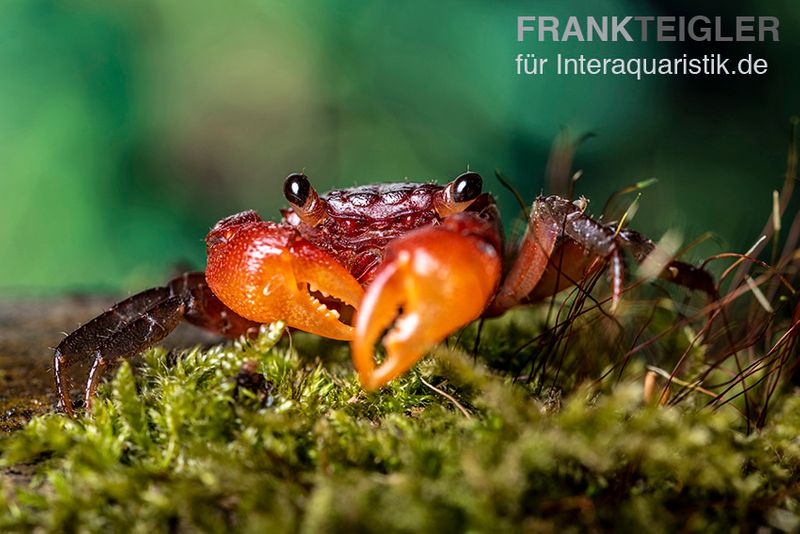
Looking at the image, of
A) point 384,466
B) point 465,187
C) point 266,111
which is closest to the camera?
point 384,466

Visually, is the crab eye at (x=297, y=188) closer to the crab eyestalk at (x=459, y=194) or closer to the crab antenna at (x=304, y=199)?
the crab antenna at (x=304, y=199)

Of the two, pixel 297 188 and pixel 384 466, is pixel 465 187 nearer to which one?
pixel 297 188

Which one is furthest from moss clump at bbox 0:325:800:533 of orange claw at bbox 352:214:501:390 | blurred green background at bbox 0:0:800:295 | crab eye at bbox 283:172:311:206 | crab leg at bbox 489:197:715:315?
blurred green background at bbox 0:0:800:295

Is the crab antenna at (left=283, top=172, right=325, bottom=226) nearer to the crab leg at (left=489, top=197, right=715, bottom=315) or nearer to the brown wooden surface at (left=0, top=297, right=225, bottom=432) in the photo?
the crab leg at (left=489, top=197, right=715, bottom=315)

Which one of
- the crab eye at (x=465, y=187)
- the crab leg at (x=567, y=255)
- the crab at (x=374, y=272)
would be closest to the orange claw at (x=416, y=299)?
the crab at (x=374, y=272)

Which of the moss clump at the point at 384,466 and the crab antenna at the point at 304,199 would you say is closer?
the moss clump at the point at 384,466

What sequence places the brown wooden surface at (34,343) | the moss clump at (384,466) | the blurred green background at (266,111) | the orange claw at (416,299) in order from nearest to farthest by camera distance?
the moss clump at (384,466)
the orange claw at (416,299)
the brown wooden surface at (34,343)
the blurred green background at (266,111)

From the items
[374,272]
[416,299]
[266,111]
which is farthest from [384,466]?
[266,111]

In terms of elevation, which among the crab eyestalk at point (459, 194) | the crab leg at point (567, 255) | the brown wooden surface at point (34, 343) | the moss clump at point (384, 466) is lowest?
the brown wooden surface at point (34, 343)
